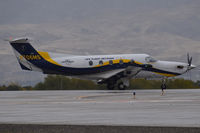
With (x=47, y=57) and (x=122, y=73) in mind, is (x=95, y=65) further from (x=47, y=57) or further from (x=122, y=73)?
(x=47, y=57)

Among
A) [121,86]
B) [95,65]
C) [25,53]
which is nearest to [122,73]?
[121,86]

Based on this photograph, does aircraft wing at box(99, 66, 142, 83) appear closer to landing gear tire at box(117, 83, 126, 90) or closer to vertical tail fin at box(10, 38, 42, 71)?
landing gear tire at box(117, 83, 126, 90)

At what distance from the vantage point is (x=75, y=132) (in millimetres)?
16891

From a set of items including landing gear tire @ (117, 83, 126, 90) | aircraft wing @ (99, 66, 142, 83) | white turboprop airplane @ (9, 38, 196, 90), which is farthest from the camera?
landing gear tire @ (117, 83, 126, 90)

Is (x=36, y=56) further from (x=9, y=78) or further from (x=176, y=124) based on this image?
(x=9, y=78)

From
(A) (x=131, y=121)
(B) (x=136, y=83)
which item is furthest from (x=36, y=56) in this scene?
(A) (x=131, y=121)

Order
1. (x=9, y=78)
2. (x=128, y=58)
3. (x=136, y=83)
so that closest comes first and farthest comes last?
1. (x=128, y=58)
2. (x=136, y=83)
3. (x=9, y=78)

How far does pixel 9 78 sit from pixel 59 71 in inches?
5703

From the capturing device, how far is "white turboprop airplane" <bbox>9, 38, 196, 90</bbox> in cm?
5080

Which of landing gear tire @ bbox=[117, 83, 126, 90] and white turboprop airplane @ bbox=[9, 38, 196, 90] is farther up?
white turboprop airplane @ bbox=[9, 38, 196, 90]

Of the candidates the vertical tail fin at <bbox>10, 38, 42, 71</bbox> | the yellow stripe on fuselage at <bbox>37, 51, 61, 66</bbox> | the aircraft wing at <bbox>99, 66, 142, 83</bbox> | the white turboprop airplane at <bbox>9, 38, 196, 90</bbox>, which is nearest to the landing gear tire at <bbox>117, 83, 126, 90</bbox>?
the white turboprop airplane at <bbox>9, 38, 196, 90</bbox>

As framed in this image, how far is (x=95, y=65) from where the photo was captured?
51.4 meters

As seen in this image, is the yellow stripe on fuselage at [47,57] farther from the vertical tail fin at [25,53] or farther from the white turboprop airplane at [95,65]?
the vertical tail fin at [25,53]

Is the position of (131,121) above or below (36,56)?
below
